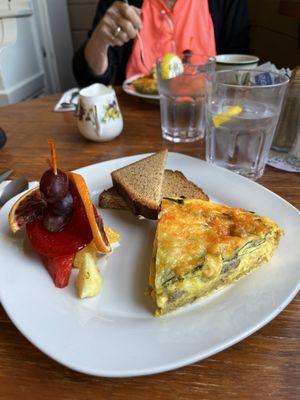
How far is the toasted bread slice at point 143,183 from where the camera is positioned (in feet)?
2.29

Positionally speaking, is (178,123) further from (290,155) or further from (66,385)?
(66,385)

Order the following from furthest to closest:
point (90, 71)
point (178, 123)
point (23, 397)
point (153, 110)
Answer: point (90, 71) < point (153, 110) < point (178, 123) < point (23, 397)

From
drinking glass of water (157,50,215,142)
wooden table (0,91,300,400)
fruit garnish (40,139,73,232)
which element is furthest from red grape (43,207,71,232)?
drinking glass of water (157,50,215,142)

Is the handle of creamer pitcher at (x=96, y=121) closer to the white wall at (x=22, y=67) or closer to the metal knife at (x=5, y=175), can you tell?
the metal knife at (x=5, y=175)

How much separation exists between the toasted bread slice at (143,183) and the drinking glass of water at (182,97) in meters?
0.26

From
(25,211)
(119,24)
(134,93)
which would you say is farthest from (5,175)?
(119,24)

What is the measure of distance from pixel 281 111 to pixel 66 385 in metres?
0.77

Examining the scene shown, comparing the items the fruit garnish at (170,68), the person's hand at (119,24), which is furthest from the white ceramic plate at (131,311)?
the person's hand at (119,24)

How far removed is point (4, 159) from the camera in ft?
3.20

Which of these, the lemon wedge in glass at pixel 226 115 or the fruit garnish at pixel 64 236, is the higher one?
the lemon wedge in glass at pixel 226 115

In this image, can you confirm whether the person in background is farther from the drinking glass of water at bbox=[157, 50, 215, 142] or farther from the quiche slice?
the quiche slice

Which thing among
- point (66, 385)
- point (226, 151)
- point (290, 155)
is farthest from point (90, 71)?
point (66, 385)

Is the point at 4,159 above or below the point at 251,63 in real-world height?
below

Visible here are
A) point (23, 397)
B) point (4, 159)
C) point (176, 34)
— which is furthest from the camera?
point (176, 34)
